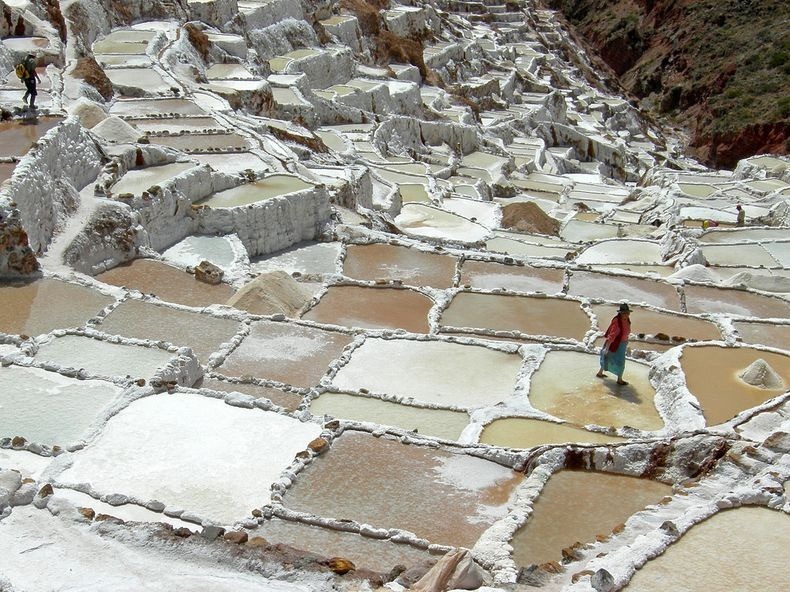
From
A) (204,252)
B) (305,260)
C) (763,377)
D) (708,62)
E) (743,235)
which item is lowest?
(305,260)

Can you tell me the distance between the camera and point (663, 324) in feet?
41.1

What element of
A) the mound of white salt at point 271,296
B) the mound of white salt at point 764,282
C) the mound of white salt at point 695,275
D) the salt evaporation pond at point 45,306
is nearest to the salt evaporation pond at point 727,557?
the mound of white salt at point 271,296

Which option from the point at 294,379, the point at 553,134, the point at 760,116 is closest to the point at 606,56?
the point at 760,116

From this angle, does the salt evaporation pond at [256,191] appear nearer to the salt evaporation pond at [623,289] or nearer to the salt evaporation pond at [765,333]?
the salt evaporation pond at [623,289]

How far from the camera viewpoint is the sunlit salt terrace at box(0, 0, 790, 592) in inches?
239

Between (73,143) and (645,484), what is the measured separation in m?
11.5

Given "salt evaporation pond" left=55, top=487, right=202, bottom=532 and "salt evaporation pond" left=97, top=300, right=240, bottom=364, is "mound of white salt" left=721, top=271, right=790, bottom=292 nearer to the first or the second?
"salt evaporation pond" left=97, top=300, right=240, bottom=364

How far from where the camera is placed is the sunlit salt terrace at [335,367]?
6.07 metres

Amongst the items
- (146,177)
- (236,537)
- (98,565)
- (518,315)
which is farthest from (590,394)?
(146,177)

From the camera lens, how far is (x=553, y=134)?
40.7m

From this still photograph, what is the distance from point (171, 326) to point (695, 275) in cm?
953

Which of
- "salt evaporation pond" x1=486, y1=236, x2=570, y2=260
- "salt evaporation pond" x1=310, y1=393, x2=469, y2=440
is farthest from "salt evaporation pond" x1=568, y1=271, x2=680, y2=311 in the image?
"salt evaporation pond" x1=310, y1=393, x2=469, y2=440

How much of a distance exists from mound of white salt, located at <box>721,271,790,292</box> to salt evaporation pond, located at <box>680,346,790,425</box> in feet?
18.1

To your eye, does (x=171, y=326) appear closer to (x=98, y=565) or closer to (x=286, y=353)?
(x=286, y=353)
